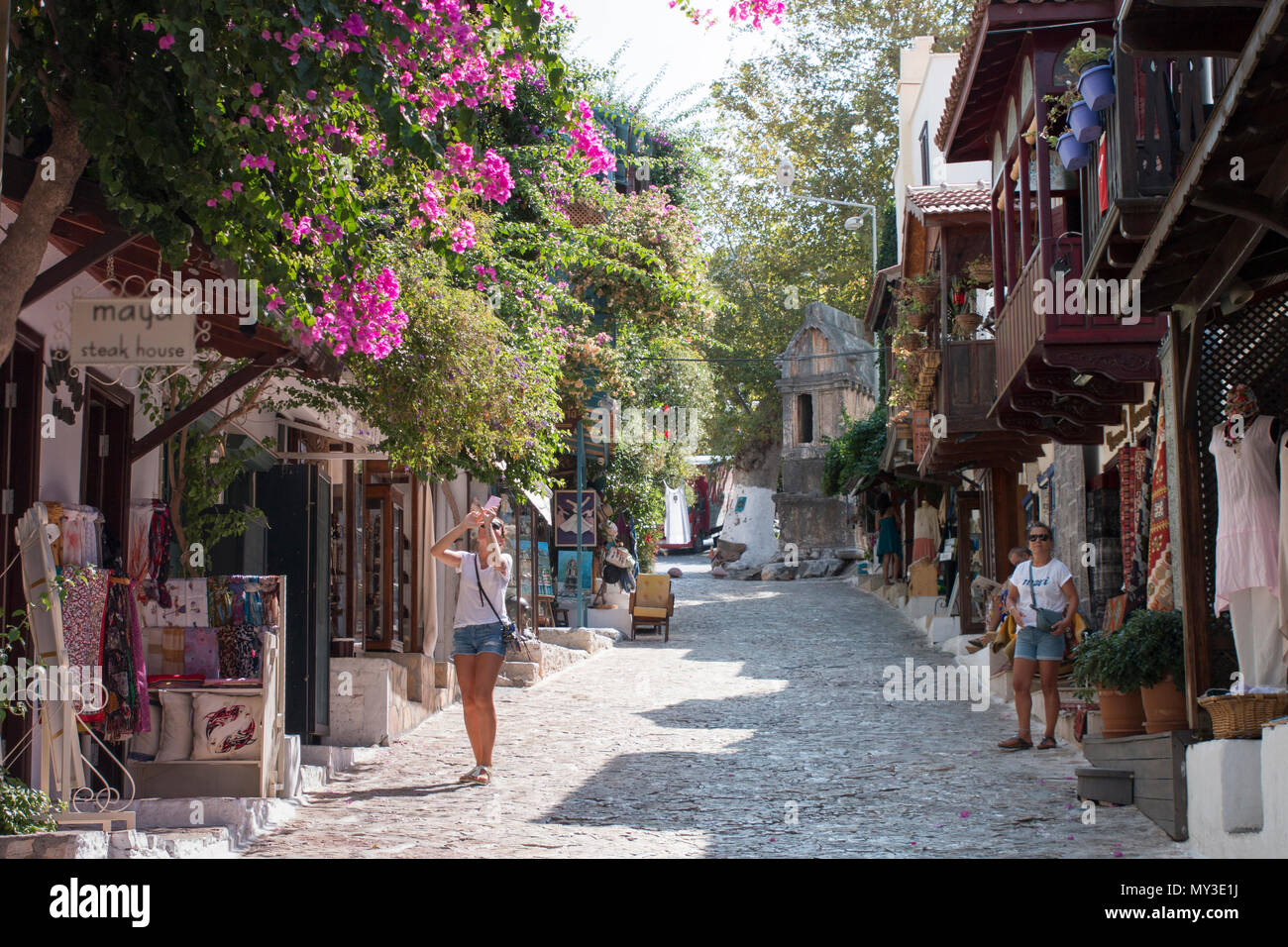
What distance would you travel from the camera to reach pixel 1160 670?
9.02 m

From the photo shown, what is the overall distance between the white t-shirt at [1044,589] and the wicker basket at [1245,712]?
395 cm

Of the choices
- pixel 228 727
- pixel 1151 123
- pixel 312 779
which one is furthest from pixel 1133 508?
pixel 228 727

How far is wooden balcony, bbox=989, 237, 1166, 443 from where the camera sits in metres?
11.7

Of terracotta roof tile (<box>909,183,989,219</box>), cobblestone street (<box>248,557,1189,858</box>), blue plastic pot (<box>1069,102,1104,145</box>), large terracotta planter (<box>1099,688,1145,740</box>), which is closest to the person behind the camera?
cobblestone street (<box>248,557,1189,858</box>)

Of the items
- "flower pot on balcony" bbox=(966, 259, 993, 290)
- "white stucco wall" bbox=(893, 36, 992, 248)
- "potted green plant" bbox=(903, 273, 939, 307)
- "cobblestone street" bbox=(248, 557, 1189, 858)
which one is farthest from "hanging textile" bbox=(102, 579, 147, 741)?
"white stucco wall" bbox=(893, 36, 992, 248)

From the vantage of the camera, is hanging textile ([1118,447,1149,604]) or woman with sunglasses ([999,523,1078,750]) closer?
woman with sunglasses ([999,523,1078,750])

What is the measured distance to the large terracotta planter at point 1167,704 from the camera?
29.7 feet

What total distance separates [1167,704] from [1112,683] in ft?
1.23

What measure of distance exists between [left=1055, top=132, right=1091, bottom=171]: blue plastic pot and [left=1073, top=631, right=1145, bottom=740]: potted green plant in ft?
11.5

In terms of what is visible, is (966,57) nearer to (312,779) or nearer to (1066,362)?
(1066,362)

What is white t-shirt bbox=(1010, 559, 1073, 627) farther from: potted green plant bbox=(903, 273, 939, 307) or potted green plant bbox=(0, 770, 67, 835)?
potted green plant bbox=(903, 273, 939, 307)

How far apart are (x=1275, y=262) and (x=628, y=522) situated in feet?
75.5
